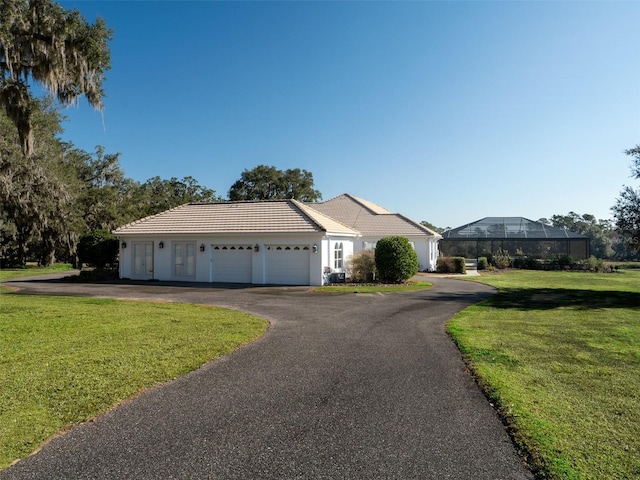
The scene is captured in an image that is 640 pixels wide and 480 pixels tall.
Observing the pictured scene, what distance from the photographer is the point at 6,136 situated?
30406 mm

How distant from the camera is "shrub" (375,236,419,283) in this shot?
19719 mm

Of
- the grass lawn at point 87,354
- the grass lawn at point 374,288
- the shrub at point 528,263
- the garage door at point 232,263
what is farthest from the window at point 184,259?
the shrub at point 528,263

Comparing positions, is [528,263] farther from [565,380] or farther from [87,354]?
[87,354]

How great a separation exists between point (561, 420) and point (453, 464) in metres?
1.62

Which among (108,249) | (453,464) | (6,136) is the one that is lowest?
(453,464)

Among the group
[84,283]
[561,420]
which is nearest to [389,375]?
[561,420]

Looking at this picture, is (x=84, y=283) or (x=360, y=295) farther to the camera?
(x=84, y=283)

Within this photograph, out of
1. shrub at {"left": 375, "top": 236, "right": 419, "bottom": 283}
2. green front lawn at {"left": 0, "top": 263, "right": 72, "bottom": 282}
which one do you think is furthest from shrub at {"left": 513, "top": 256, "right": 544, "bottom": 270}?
green front lawn at {"left": 0, "top": 263, "right": 72, "bottom": 282}

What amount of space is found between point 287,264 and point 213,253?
4057 millimetres

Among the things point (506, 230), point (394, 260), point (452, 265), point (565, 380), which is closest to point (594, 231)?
point (506, 230)

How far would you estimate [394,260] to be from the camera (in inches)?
776

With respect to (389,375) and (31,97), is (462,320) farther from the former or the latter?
(31,97)

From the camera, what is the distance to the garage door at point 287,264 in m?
19.8

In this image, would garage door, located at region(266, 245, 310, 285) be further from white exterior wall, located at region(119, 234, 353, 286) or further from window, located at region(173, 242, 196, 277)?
window, located at region(173, 242, 196, 277)
